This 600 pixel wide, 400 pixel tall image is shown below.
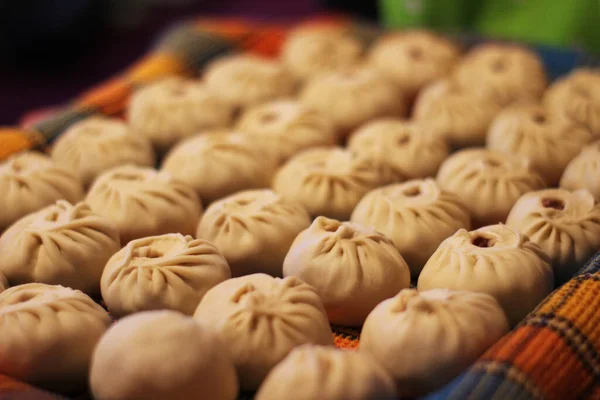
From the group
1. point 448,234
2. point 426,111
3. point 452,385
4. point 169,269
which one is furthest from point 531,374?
point 426,111

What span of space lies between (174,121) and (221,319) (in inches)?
40.6

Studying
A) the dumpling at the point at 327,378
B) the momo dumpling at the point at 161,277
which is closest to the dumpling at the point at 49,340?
the momo dumpling at the point at 161,277

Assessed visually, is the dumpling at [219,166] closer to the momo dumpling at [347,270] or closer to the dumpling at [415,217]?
the dumpling at [415,217]

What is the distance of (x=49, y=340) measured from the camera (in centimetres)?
117

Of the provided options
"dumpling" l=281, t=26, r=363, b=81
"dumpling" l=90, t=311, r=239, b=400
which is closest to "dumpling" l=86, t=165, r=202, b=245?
"dumpling" l=90, t=311, r=239, b=400

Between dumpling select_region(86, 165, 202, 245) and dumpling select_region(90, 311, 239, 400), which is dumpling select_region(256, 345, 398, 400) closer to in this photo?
dumpling select_region(90, 311, 239, 400)

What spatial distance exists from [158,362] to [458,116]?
1267 mm

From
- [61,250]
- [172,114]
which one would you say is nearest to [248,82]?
[172,114]

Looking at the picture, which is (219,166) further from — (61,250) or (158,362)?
(158,362)

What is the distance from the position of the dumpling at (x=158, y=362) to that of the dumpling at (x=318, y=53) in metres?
1.55

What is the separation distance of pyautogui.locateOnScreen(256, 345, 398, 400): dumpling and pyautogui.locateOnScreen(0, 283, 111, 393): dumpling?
0.32m

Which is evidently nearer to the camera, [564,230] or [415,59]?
[564,230]

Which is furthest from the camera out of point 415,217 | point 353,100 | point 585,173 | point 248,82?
point 248,82

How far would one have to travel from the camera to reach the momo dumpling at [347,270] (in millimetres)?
1333
